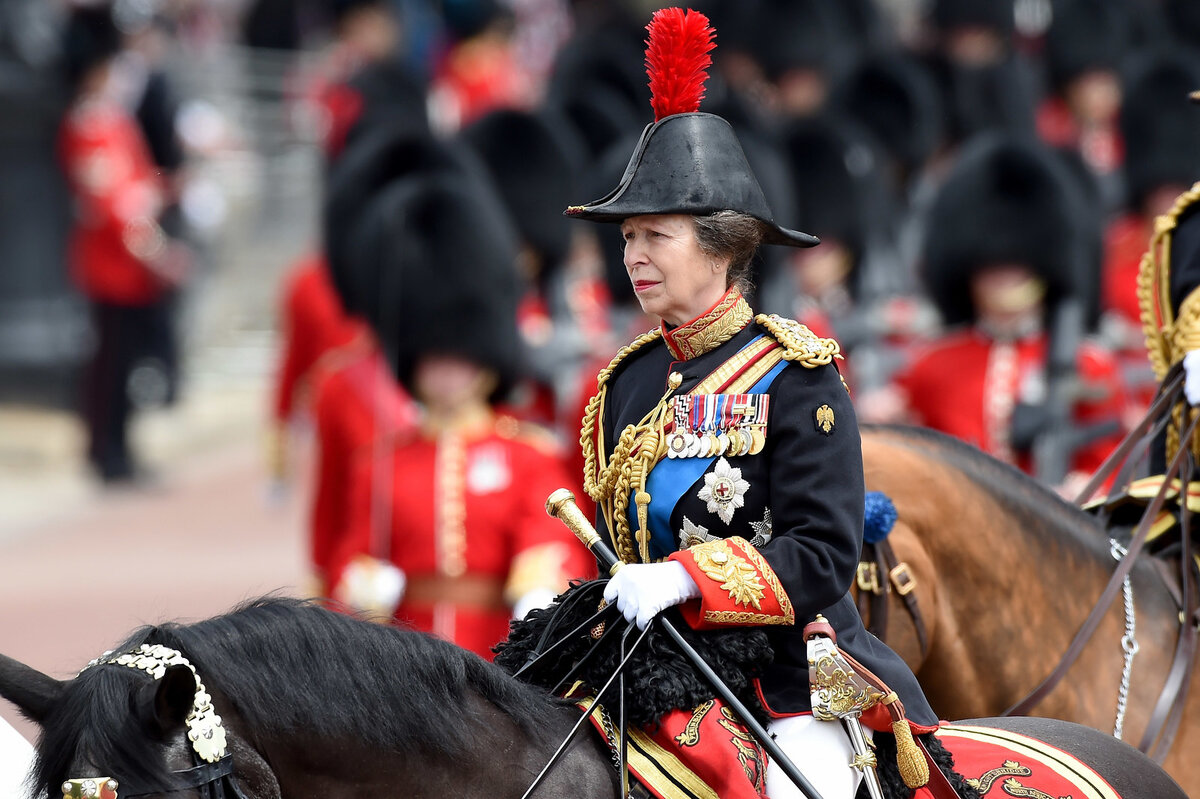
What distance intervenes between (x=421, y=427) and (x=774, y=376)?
3.64 metres

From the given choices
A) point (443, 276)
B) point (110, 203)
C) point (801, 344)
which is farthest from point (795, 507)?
point (110, 203)

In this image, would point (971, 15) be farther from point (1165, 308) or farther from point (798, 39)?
point (1165, 308)

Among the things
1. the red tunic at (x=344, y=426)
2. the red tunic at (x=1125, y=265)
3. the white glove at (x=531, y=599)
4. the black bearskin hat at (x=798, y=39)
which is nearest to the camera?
the white glove at (x=531, y=599)

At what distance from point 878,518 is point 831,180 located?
327 inches

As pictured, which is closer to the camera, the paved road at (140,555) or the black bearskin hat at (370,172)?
the black bearskin hat at (370,172)

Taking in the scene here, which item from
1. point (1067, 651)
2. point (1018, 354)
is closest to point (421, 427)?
point (1018, 354)

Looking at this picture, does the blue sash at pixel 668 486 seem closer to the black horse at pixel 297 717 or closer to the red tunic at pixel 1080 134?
the black horse at pixel 297 717

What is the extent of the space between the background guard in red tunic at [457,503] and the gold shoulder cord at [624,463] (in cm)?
251

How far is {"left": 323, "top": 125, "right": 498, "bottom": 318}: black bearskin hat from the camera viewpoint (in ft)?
28.0

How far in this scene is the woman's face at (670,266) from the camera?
9.71ft

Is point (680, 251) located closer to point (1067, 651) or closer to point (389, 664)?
point (389, 664)

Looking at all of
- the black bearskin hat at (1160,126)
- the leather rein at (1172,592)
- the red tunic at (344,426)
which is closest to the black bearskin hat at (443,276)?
the red tunic at (344,426)

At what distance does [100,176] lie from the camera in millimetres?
12234

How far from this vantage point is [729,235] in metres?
2.98
